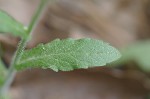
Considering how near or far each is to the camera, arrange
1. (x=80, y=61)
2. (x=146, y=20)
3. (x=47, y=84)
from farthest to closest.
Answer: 1. (x=146, y=20)
2. (x=47, y=84)
3. (x=80, y=61)

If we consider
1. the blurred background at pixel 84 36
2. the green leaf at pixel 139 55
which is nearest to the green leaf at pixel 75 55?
the blurred background at pixel 84 36

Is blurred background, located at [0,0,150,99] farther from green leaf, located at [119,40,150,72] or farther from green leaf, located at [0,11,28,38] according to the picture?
green leaf, located at [0,11,28,38]

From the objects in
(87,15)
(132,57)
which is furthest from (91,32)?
(132,57)

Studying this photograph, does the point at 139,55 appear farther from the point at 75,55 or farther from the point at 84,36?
the point at 75,55

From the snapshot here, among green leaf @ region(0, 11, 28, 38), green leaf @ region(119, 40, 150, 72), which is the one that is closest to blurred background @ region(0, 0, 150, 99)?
green leaf @ region(119, 40, 150, 72)

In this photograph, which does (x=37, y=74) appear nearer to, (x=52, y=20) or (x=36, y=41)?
(x=36, y=41)

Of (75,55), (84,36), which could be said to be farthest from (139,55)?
(75,55)
